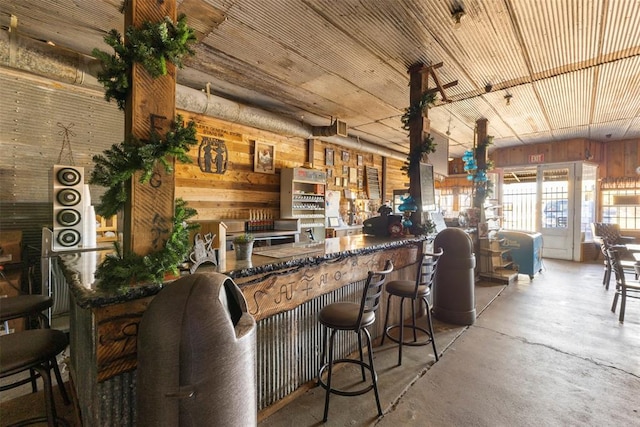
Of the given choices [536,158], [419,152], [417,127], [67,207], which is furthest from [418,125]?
[536,158]

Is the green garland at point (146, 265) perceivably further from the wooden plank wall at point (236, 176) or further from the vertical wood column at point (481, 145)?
the vertical wood column at point (481, 145)

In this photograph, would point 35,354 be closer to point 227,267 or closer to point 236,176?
point 227,267

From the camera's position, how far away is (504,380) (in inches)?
97.0

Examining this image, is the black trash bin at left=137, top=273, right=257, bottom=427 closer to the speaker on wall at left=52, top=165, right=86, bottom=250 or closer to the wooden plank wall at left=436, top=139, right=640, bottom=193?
the speaker on wall at left=52, top=165, right=86, bottom=250

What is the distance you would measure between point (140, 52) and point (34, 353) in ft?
5.28

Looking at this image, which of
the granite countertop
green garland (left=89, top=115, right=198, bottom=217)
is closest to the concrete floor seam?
the granite countertop

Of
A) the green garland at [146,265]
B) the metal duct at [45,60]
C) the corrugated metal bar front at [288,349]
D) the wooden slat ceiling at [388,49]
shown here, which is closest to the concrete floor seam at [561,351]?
the corrugated metal bar front at [288,349]

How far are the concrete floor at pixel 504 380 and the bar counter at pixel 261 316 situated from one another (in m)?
0.28

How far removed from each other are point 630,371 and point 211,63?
526 centimetres

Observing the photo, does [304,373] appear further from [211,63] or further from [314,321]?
[211,63]

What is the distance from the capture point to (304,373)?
92.7 inches

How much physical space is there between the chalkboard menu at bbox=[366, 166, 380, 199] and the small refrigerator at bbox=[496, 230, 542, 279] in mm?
3246

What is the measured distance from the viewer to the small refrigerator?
5766 mm

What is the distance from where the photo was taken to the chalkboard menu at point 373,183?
8.19 m
